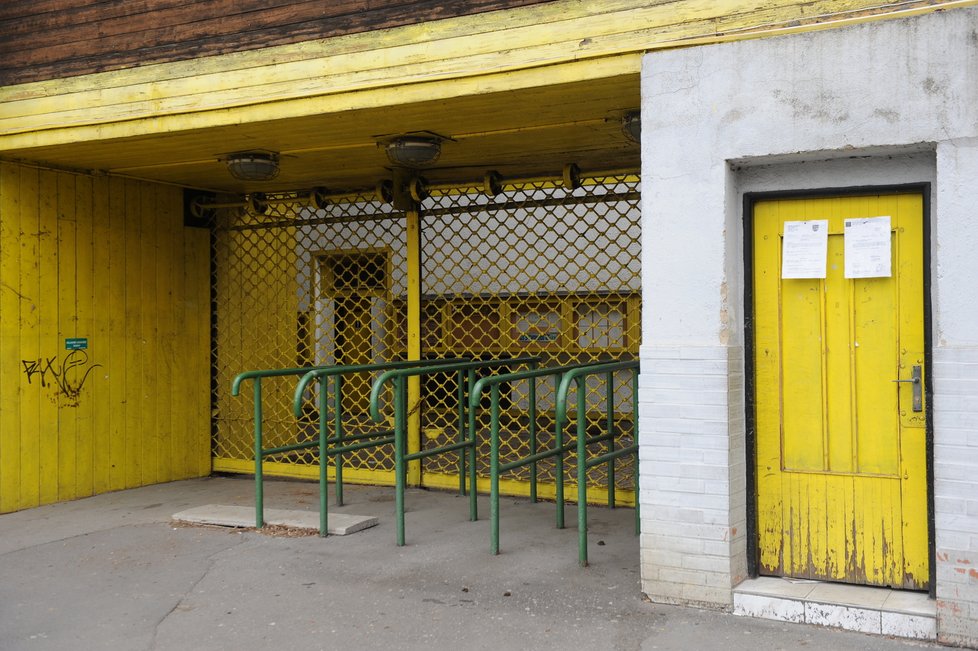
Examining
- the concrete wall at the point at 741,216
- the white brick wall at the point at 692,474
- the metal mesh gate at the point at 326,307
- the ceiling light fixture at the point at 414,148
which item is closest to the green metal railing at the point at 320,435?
the metal mesh gate at the point at 326,307

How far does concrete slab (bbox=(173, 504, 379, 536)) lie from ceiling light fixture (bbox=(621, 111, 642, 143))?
115 inches

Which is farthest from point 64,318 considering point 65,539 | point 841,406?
point 841,406

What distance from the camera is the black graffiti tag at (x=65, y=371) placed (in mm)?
6562

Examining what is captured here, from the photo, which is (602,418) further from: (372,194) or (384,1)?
(384,1)

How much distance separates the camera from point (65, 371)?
6781mm

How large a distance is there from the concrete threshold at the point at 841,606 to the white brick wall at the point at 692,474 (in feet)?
0.39

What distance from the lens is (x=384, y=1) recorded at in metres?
4.91

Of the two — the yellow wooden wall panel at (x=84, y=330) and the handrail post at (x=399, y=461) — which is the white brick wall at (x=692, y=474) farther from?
the yellow wooden wall panel at (x=84, y=330)

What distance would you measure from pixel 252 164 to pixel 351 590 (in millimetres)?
Result: 3128

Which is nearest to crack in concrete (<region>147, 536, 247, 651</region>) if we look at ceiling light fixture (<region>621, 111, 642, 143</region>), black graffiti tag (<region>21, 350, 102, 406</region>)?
black graffiti tag (<region>21, 350, 102, 406</region>)

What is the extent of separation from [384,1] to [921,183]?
2.83m

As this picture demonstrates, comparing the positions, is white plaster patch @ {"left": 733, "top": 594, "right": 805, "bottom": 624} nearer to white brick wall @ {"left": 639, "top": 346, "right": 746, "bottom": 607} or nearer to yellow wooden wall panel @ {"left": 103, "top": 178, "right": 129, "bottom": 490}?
white brick wall @ {"left": 639, "top": 346, "right": 746, "bottom": 607}

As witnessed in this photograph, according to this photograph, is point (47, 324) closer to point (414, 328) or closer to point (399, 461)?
point (414, 328)

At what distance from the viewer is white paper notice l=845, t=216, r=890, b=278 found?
396cm
